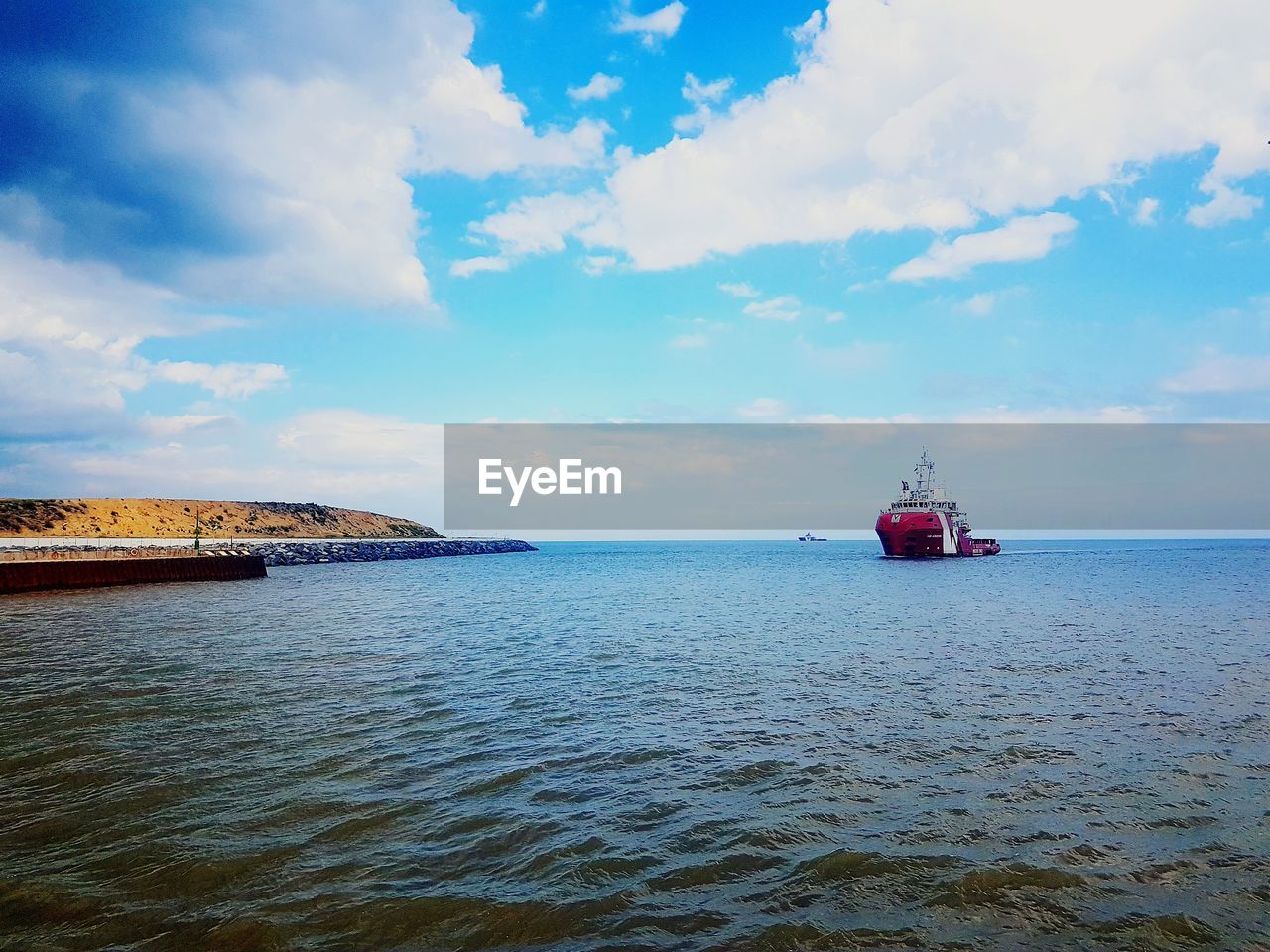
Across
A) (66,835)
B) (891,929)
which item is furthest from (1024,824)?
(66,835)

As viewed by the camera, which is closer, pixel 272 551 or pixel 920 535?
pixel 920 535

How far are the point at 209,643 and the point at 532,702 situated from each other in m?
15.4

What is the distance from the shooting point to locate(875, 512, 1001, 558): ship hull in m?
88.8

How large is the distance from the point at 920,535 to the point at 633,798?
293 feet

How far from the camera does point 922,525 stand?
89.0 metres

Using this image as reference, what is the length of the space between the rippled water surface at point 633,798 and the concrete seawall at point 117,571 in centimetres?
3107

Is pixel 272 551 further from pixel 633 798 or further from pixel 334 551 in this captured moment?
pixel 633 798

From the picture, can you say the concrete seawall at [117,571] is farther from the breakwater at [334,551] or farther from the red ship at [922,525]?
the red ship at [922,525]

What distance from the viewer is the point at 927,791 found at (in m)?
9.96

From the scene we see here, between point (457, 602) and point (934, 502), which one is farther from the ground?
point (934, 502)

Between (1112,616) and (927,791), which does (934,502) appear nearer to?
(1112,616)

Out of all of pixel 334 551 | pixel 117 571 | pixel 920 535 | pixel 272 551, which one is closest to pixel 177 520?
pixel 334 551

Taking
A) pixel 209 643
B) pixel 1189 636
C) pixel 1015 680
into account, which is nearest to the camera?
pixel 1015 680

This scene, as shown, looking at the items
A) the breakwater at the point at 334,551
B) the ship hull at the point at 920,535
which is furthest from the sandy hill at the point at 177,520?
the ship hull at the point at 920,535
